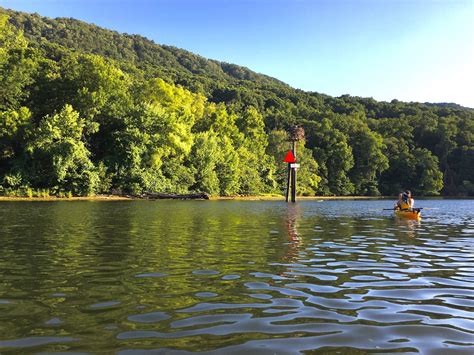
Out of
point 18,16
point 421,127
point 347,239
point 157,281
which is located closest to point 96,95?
point 347,239

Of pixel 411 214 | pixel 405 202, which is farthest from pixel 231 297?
pixel 405 202

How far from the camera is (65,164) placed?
4934cm

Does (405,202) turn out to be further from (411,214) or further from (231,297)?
(231,297)

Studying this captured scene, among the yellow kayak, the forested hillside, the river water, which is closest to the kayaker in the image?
the yellow kayak

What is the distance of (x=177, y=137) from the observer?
59.5 meters

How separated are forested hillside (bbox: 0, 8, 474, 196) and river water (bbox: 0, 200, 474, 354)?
Result: 40339 mm

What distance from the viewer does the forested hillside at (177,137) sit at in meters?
51.1

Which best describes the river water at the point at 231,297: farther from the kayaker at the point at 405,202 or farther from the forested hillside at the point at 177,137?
the forested hillside at the point at 177,137

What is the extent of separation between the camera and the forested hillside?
168 ft

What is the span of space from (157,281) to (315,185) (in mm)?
82252

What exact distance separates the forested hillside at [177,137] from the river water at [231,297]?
132ft

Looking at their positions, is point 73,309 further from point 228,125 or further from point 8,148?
point 228,125

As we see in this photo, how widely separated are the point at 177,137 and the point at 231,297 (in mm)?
53353

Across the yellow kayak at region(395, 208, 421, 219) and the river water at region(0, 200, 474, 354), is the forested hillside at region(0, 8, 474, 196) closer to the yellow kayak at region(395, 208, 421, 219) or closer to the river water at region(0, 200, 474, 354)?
the yellow kayak at region(395, 208, 421, 219)
